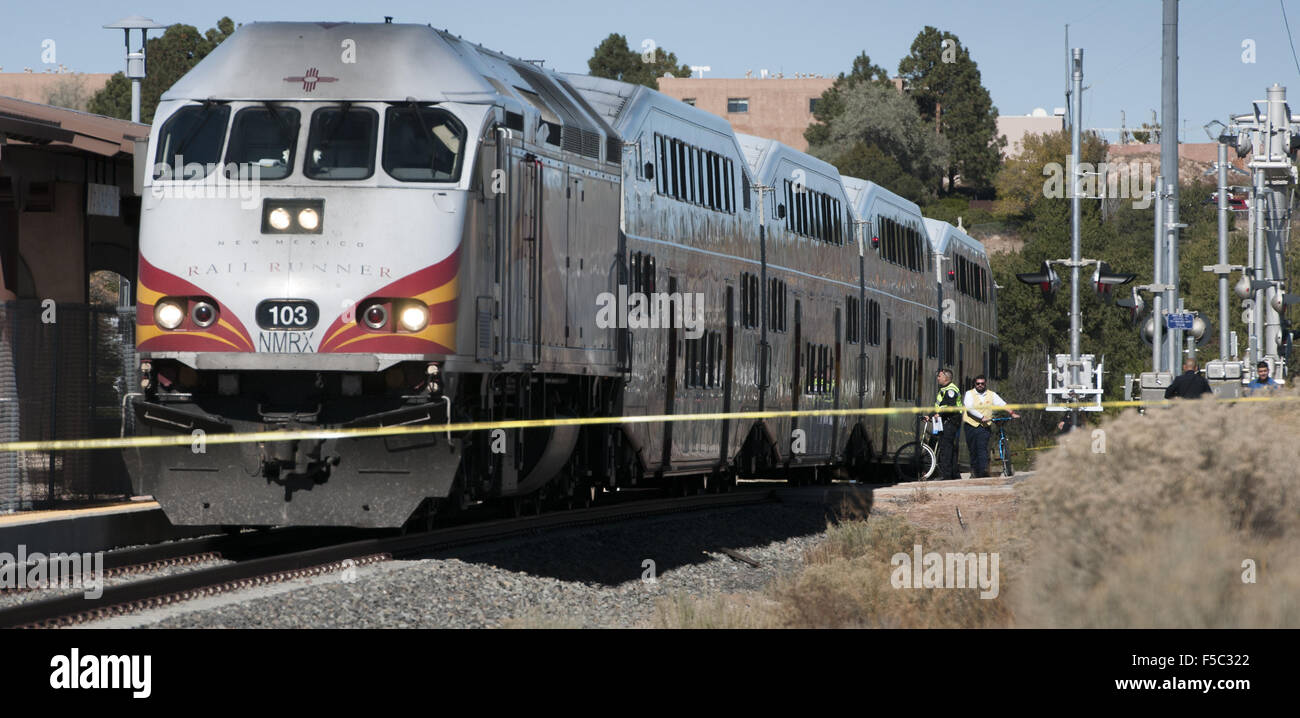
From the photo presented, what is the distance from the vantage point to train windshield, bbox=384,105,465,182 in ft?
41.8

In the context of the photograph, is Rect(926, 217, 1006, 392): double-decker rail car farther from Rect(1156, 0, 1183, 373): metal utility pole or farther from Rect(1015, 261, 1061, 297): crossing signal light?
Rect(1156, 0, 1183, 373): metal utility pole

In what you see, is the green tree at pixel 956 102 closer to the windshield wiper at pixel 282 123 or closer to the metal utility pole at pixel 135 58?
the metal utility pole at pixel 135 58

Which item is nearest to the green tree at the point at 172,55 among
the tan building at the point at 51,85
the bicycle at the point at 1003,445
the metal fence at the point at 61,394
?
the tan building at the point at 51,85

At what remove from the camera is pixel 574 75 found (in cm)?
1758

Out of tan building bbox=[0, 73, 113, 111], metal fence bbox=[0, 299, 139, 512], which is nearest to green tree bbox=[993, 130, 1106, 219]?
tan building bbox=[0, 73, 113, 111]

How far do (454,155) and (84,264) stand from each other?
808cm

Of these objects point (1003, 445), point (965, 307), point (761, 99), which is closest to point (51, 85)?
point (761, 99)

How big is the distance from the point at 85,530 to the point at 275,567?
2.50 meters

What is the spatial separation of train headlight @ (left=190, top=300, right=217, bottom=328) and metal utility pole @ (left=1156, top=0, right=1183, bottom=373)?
18.9 m

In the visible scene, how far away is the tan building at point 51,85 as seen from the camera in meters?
116

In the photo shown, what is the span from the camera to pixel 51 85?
121125 mm

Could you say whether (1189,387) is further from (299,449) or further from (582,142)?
(299,449)

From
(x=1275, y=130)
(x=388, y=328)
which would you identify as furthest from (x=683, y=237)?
(x=1275, y=130)

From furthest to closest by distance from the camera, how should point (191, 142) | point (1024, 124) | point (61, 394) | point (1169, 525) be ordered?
point (1024, 124) → point (61, 394) → point (191, 142) → point (1169, 525)
